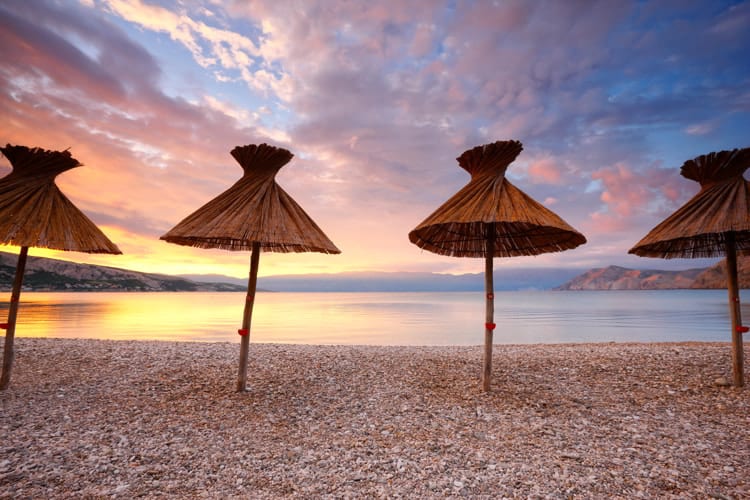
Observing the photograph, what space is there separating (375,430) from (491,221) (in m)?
3.61

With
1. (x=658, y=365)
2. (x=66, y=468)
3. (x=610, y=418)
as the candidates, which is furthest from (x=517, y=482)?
(x=658, y=365)

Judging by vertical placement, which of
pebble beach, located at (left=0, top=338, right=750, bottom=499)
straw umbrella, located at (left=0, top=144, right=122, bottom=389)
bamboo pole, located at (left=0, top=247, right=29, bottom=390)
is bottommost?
pebble beach, located at (left=0, top=338, right=750, bottom=499)

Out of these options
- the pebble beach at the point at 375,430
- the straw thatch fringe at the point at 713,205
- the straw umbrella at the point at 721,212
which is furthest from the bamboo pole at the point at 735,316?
the pebble beach at the point at 375,430

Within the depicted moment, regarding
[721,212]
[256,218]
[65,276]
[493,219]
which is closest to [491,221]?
[493,219]

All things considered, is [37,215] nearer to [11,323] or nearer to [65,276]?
[11,323]

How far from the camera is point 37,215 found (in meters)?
6.47

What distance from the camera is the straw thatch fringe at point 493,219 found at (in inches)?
245

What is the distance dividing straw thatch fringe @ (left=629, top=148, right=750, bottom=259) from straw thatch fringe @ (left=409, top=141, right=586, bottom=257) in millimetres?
1694

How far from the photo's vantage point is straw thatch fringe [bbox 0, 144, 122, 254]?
621cm

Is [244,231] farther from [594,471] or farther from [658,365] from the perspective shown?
[658,365]

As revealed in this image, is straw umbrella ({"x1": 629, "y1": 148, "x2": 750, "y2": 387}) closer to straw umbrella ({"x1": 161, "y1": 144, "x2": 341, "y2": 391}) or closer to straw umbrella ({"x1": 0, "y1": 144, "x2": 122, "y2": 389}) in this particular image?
straw umbrella ({"x1": 161, "y1": 144, "x2": 341, "y2": 391})

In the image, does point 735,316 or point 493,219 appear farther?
point 735,316

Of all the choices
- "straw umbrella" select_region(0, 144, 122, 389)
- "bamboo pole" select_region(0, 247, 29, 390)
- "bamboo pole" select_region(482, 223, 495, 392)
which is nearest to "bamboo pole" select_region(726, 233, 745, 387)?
"bamboo pole" select_region(482, 223, 495, 392)

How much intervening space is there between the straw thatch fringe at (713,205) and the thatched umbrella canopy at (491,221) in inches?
66.6
